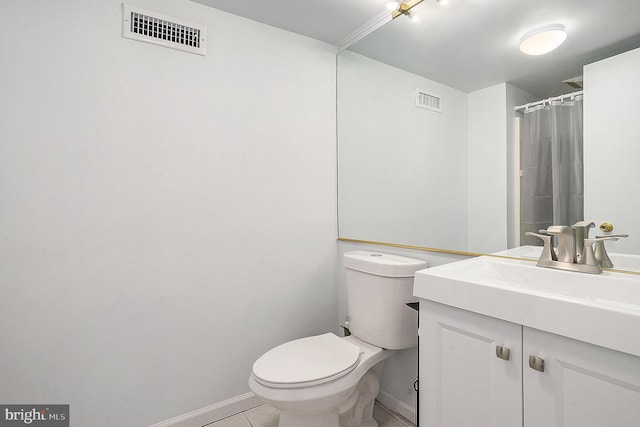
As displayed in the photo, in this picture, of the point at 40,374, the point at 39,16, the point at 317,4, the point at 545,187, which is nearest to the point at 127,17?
the point at 39,16

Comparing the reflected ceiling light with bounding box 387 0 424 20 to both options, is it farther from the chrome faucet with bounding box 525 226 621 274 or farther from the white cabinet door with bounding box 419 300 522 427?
the white cabinet door with bounding box 419 300 522 427

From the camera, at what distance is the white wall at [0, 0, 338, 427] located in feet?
4.11

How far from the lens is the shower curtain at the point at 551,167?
1153 mm

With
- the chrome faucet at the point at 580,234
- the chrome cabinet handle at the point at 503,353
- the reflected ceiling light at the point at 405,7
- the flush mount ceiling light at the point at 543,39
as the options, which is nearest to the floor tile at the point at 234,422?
the chrome cabinet handle at the point at 503,353

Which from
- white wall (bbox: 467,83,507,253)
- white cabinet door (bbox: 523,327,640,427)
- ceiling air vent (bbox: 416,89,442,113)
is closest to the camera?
white cabinet door (bbox: 523,327,640,427)

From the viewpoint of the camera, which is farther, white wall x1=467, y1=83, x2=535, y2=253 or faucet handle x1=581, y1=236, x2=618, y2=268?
white wall x1=467, y1=83, x2=535, y2=253

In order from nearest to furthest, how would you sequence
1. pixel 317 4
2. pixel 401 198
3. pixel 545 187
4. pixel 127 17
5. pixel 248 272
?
pixel 545 187 < pixel 127 17 < pixel 317 4 < pixel 248 272 < pixel 401 198

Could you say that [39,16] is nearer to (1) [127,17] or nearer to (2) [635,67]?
(1) [127,17]

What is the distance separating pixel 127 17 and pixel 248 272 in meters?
1.39

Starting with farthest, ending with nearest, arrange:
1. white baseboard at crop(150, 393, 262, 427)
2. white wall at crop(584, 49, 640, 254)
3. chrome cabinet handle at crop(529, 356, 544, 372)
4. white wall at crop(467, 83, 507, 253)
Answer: white baseboard at crop(150, 393, 262, 427), white wall at crop(467, 83, 507, 253), white wall at crop(584, 49, 640, 254), chrome cabinet handle at crop(529, 356, 544, 372)

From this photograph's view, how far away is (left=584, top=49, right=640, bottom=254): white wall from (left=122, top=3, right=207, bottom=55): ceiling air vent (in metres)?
1.75

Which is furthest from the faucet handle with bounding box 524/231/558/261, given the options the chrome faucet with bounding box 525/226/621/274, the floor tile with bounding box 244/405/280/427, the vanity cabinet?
the floor tile with bounding box 244/405/280/427

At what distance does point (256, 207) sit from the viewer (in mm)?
1764

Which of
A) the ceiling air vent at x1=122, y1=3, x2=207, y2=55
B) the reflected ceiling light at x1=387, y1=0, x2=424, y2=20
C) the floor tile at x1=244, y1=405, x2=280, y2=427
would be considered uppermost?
the reflected ceiling light at x1=387, y1=0, x2=424, y2=20
